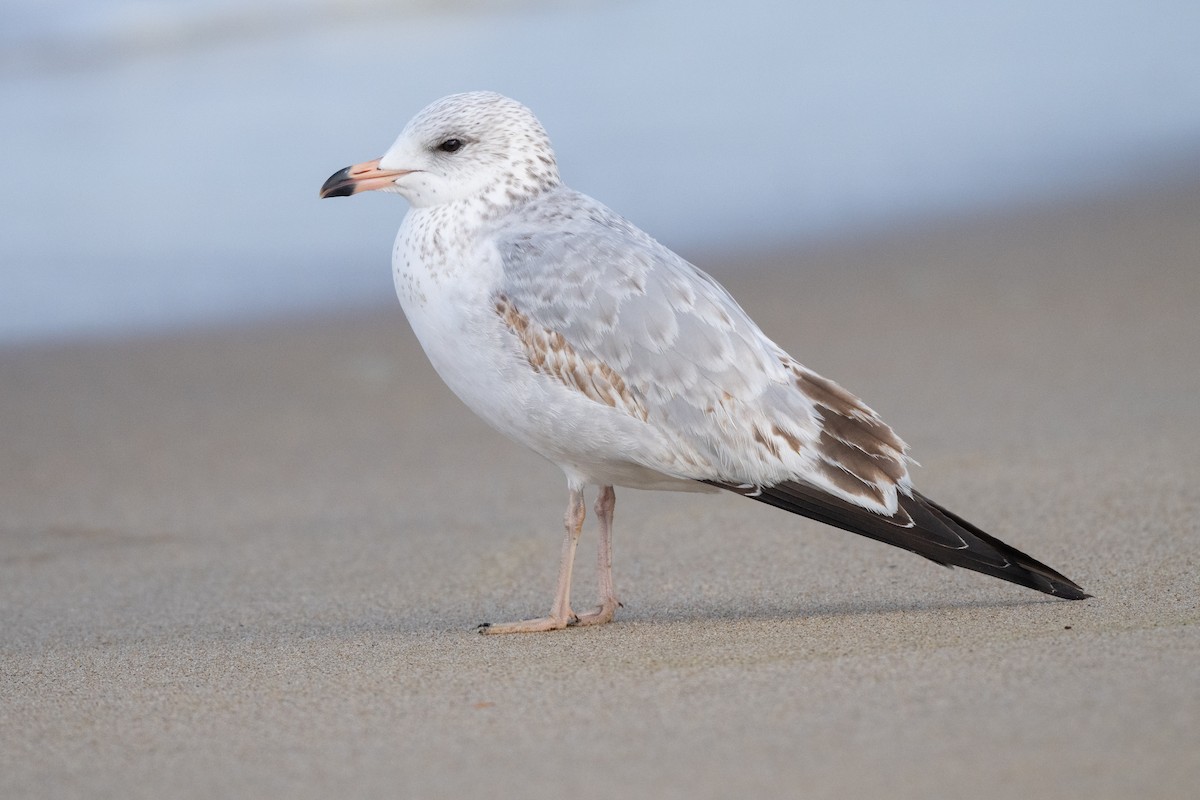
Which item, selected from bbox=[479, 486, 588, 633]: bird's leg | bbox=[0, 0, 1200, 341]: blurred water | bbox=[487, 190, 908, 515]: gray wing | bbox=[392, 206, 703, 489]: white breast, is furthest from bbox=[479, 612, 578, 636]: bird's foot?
bbox=[0, 0, 1200, 341]: blurred water

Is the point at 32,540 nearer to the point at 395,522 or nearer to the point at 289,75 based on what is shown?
the point at 395,522

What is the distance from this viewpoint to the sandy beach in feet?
9.52

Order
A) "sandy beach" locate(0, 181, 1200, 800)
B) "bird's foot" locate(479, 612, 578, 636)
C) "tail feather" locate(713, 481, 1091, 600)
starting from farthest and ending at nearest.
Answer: "bird's foot" locate(479, 612, 578, 636), "tail feather" locate(713, 481, 1091, 600), "sandy beach" locate(0, 181, 1200, 800)

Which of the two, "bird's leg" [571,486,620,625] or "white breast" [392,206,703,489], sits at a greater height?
"white breast" [392,206,703,489]

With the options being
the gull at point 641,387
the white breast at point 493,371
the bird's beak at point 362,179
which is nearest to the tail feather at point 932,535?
the gull at point 641,387

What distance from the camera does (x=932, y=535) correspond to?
3.85 metres

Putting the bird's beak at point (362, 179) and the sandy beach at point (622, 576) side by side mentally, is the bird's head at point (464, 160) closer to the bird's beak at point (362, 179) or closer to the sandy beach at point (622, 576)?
the bird's beak at point (362, 179)

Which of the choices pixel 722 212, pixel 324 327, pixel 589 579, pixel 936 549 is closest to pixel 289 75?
pixel 722 212

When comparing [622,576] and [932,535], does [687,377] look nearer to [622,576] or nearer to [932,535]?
[932,535]

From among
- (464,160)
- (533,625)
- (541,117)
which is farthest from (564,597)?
(541,117)

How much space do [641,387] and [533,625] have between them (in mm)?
698

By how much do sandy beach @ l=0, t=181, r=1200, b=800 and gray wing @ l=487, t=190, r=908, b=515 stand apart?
1.32 ft

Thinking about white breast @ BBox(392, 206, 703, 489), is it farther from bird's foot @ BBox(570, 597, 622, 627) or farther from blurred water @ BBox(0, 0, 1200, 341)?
blurred water @ BBox(0, 0, 1200, 341)

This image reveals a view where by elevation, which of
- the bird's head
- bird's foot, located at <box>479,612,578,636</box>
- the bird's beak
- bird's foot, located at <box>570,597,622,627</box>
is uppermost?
the bird's head
